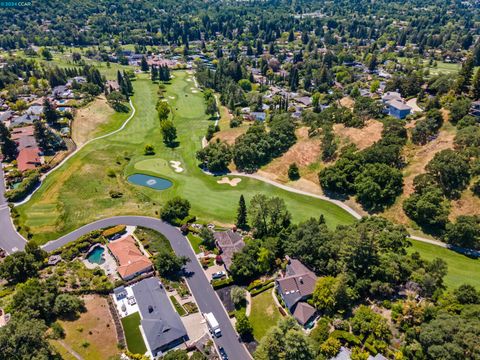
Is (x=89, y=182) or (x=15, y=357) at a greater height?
(x=15, y=357)

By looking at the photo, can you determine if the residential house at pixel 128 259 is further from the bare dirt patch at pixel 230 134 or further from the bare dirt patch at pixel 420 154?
the bare dirt patch at pixel 420 154

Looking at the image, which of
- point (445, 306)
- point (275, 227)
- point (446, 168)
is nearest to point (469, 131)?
point (446, 168)

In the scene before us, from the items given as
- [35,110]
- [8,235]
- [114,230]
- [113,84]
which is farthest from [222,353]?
[113,84]

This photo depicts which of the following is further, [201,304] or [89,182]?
[89,182]

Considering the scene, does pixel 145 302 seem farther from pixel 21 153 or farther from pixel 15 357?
pixel 21 153

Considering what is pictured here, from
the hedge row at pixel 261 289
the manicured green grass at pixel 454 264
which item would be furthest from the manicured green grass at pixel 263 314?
the manicured green grass at pixel 454 264

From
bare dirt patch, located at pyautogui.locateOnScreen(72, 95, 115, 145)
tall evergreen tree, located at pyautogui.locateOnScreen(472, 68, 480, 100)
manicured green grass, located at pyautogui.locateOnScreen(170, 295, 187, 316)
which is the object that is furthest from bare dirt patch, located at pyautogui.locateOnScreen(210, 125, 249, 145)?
tall evergreen tree, located at pyautogui.locateOnScreen(472, 68, 480, 100)

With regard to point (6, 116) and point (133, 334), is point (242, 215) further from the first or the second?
point (6, 116)
